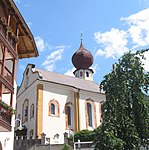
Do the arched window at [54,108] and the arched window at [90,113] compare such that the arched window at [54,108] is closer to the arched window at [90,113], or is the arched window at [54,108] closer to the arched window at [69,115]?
the arched window at [69,115]

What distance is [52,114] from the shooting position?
37188mm

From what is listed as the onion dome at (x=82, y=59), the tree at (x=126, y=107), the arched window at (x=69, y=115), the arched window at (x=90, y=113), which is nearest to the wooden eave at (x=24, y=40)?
the tree at (x=126, y=107)

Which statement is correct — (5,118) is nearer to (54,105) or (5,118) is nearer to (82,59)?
(54,105)

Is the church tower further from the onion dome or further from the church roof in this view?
the church roof

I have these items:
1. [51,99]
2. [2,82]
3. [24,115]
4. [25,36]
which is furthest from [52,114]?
[2,82]

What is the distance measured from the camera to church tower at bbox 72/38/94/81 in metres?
51.9

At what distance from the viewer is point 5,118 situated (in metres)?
14.3

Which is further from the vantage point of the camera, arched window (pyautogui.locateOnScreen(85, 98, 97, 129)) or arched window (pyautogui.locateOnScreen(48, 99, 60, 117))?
arched window (pyautogui.locateOnScreen(85, 98, 97, 129))

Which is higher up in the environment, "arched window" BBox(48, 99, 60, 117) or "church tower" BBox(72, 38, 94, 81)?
"church tower" BBox(72, 38, 94, 81)

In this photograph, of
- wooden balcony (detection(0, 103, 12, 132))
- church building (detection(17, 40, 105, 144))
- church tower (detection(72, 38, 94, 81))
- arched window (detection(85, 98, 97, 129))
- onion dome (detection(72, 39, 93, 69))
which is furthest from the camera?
onion dome (detection(72, 39, 93, 69))

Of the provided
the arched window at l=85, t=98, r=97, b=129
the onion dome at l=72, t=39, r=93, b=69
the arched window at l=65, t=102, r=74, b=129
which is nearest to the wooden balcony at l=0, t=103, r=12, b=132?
the arched window at l=65, t=102, r=74, b=129

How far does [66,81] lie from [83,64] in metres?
10.5

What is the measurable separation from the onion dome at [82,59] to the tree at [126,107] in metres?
33.9

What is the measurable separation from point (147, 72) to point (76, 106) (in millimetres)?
21740
